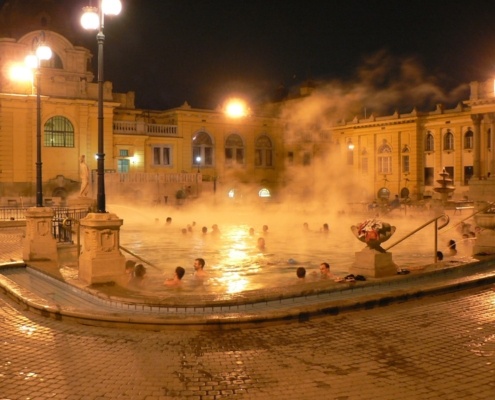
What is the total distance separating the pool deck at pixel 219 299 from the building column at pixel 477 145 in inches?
1602

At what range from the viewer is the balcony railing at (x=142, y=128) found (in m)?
46.5

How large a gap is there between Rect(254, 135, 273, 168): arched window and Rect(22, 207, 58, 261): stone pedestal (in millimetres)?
43012

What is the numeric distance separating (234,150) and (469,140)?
72.1 ft

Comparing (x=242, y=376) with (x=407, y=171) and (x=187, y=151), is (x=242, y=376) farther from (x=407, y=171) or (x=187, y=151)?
(x=407, y=171)

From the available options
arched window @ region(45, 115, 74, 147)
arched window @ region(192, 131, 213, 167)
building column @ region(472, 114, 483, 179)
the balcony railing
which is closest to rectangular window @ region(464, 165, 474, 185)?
building column @ region(472, 114, 483, 179)

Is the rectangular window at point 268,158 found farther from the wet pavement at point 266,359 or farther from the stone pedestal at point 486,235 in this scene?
the wet pavement at point 266,359

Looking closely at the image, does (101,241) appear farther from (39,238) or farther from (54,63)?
(54,63)

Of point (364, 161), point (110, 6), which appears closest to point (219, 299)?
point (110, 6)

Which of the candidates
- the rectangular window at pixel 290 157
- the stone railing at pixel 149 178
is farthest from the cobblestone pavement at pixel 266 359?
the rectangular window at pixel 290 157

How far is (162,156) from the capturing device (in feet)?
163

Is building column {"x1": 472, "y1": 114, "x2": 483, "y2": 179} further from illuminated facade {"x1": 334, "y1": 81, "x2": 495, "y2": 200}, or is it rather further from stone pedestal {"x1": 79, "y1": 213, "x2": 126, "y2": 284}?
stone pedestal {"x1": 79, "y1": 213, "x2": 126, "y2": 284}

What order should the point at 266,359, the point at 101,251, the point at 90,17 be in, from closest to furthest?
1. the point at 266,359
2. the point at 101,251
3. the point at 90,17

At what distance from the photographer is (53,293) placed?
33.7 feet

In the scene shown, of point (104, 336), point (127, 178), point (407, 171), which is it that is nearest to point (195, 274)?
A: point (104, 336)
